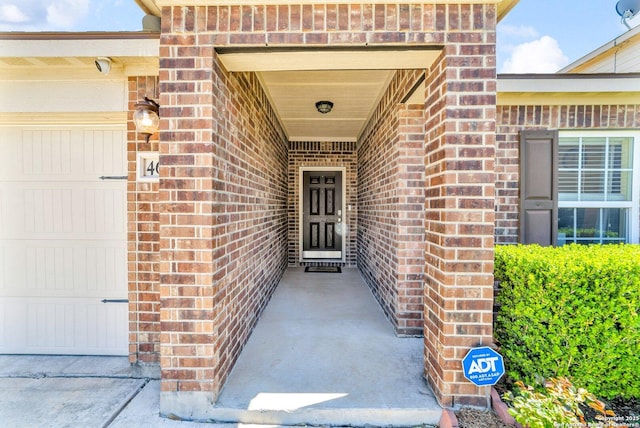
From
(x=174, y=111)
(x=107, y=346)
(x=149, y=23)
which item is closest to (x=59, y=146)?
(x=149, y=23)

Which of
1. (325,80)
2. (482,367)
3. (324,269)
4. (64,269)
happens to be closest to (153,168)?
(64,269)

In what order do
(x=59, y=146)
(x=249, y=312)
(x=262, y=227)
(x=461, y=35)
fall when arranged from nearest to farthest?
(x=461, y=35) < (x=59, y=146) < (x=249, y=312) < (x=262, y=227)

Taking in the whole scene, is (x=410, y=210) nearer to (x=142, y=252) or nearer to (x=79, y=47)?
(x=142, y=252)

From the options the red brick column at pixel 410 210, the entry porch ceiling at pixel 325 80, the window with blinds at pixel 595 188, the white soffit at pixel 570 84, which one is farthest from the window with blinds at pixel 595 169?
the entry porch ceiling at pixel 325 80

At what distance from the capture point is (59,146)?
2.75 m

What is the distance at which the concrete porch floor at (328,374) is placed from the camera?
77.2 inches

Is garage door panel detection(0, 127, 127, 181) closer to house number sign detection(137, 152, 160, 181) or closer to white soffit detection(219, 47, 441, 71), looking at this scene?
house number sign detection(137, 152, 160, 181)

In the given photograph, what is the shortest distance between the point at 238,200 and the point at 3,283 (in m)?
2.35

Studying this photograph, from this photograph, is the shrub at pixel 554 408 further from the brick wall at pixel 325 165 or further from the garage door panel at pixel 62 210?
the brick wall at pixel 325 165

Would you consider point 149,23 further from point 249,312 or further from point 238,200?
point 249,312

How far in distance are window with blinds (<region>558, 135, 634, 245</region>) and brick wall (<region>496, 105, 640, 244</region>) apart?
157 mm

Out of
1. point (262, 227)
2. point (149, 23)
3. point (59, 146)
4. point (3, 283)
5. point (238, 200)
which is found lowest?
point (3, 283)

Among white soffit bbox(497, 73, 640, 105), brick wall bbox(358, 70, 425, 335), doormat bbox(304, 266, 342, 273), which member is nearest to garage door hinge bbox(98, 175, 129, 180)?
brick wall bbox(358, 70, 425, 335)

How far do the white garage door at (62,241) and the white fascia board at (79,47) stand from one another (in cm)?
64
